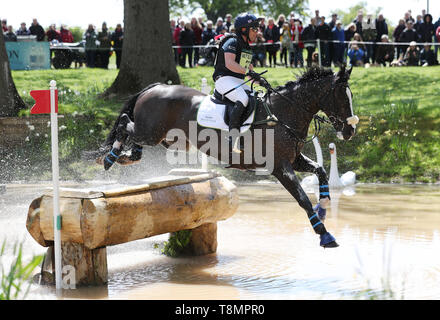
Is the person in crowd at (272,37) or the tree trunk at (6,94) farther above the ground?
the person in crowd at (272,37)

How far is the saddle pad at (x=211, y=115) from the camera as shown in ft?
25.9

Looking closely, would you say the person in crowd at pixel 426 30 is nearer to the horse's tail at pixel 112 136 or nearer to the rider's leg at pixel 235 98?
the horse's tail at pixel 112 136

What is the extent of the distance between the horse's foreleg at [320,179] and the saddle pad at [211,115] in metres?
0.81

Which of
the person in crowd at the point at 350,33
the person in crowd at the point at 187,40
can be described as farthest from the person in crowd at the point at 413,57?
the person in crowd at the point at 187,40

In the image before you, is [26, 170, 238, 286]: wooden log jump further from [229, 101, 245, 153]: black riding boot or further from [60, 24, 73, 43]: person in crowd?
[60, 24, 73, 43]: person in crowd

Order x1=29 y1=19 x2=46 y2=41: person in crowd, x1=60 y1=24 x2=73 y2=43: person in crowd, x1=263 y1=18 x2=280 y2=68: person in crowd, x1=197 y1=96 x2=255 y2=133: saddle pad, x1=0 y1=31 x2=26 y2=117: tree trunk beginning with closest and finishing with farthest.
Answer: x1=197 y1=96 x2=255 y2=133: saddle pad → x1=0 y1=31 x2=26 y2=117: tree trunk → x1=263 y1=18 x2=280 y2=68: person in crowd → x1=29 y1=19 x2=46 y2=41: person in crowd → x1=60 y1=24 x2=73 y2=43: person in crowd

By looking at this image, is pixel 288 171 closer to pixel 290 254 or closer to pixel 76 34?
pixel 290 254

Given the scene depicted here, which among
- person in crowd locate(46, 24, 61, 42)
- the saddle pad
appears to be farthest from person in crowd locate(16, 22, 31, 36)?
the saddle pad

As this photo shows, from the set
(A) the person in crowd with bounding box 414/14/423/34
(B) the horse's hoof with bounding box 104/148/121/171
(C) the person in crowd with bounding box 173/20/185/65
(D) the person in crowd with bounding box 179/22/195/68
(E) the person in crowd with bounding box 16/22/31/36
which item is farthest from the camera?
(E) the person in crowd with bounding box 16/22/31/36

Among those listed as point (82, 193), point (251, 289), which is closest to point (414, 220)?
point (251, 289)

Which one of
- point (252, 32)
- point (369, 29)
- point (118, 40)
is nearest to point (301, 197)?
point (252, 32)

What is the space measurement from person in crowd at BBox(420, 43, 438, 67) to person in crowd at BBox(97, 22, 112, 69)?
9.88m

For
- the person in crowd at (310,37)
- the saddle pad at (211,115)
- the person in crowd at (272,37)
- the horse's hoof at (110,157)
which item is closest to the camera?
the saddle pad at (211,115)

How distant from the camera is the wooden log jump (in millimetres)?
6438
